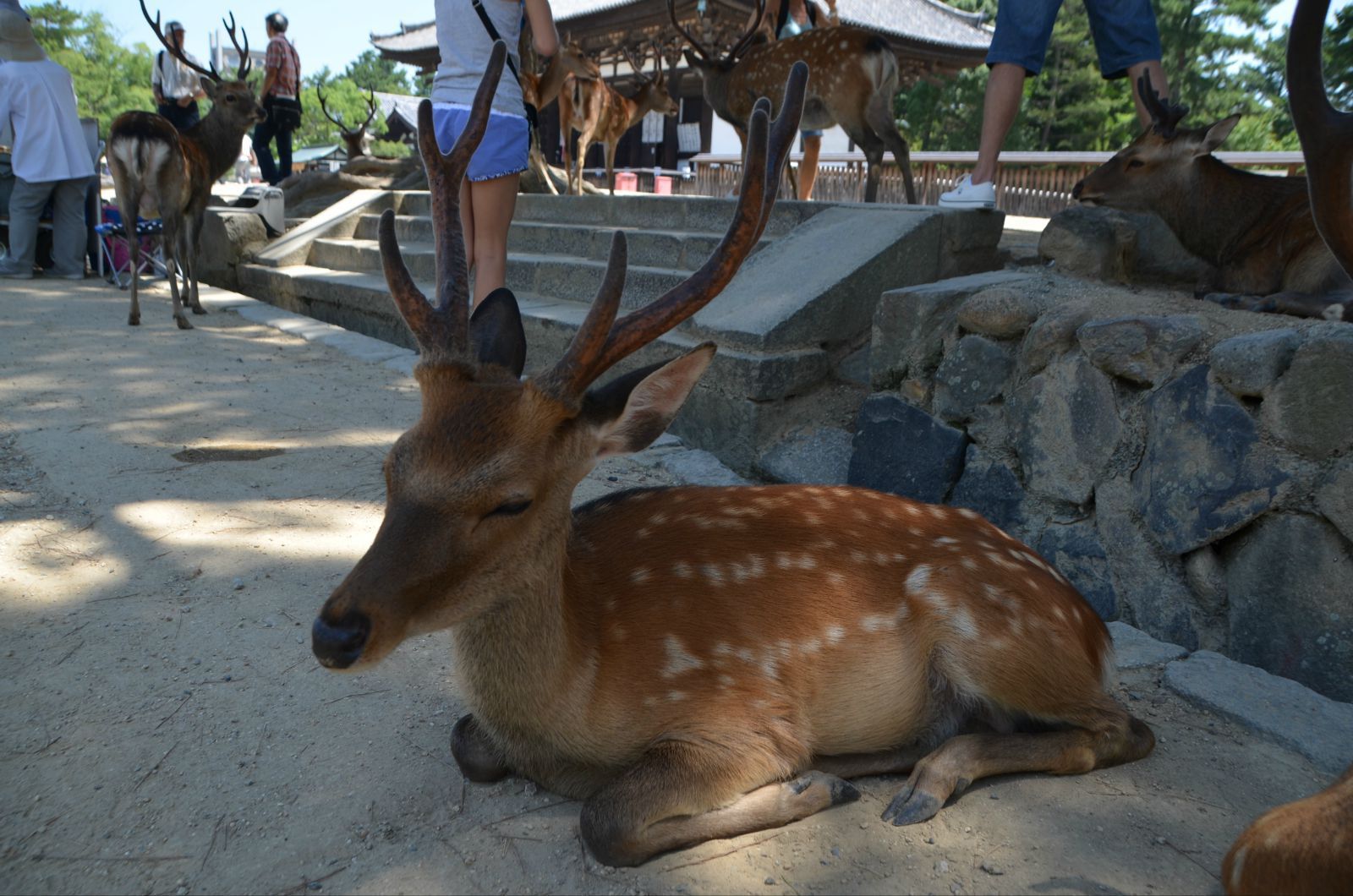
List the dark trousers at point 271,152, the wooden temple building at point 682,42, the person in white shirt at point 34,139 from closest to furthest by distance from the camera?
the person in white shirt at point 34,139 < the dark trousers at point 271,152 < the wooden temple building at point 682,42

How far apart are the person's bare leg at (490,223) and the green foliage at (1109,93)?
19367 mm

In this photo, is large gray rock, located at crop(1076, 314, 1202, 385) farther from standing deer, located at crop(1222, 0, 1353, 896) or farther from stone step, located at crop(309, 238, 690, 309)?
stone step, located at crop(309, 238, 690, 309)

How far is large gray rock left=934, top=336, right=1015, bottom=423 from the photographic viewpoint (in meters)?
3.50

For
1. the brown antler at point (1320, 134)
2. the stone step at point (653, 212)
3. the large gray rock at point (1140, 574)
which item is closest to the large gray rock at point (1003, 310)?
the large gray rock at point (1140, 574)

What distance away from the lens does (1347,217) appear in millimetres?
1866

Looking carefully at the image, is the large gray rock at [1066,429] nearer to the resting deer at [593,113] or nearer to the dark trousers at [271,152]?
the resting deer at [593,113]

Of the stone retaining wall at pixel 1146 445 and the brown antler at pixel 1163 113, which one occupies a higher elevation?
the brown antler at pixel 1163 113

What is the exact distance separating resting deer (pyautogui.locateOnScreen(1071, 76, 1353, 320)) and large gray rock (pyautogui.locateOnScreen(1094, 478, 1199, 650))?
0.87m

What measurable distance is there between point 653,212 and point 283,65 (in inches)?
303

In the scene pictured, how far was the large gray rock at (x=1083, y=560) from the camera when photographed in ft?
10.3

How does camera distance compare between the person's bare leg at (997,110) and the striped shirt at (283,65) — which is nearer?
the person's bare leg at (997,110)

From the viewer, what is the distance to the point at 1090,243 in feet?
12.8

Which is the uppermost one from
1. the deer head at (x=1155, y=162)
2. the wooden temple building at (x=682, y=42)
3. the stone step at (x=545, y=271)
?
the wooden temple building at (x=682, y=42)

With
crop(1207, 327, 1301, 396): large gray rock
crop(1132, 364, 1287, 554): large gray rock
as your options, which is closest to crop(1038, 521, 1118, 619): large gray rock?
crop(1132, 364, 1287, 554): large gray rock
